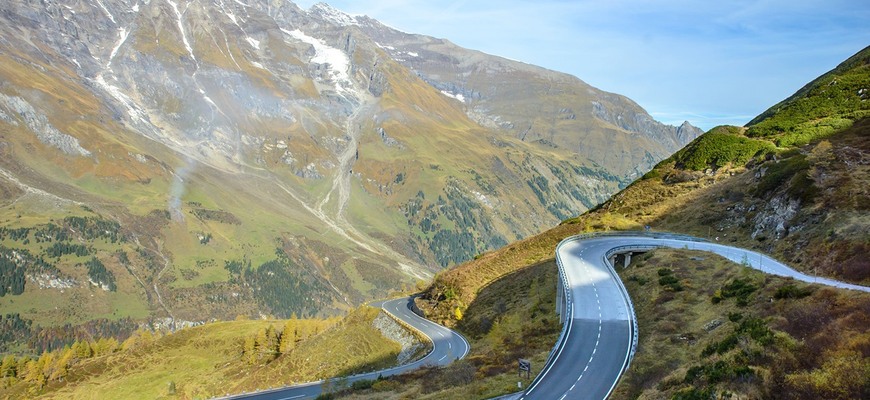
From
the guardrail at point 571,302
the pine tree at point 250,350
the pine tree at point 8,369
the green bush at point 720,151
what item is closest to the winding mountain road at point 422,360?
the guardrail at point 571,302

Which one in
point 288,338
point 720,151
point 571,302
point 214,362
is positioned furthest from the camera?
point 214,362

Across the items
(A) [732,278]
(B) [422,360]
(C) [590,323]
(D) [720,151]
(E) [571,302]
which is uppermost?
(D) [720,151]

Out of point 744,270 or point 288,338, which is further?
point 288,338

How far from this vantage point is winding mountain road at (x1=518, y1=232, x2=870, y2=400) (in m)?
31.2

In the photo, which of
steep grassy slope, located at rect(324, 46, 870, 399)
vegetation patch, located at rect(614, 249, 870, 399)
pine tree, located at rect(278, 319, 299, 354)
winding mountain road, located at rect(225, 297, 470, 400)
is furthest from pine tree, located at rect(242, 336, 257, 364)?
vegetation patch, located at rect(614, 249, 870, 399)

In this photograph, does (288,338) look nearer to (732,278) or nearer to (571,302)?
(571,302)

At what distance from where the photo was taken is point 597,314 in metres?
41.7

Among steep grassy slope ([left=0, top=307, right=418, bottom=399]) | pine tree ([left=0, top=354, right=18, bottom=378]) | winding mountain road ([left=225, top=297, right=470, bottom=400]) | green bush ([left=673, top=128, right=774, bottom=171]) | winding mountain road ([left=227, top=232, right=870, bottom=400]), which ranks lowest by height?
pine tree ([left=0, top=354, right=18, bottom=378])

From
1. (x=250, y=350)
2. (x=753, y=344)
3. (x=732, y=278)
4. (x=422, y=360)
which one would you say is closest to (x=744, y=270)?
(x=732, y=278)

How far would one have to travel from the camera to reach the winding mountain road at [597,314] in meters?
31.2

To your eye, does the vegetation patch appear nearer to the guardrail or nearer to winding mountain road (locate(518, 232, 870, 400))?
the guardrail

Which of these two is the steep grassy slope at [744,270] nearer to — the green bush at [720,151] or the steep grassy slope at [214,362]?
the green bush at [720,151]

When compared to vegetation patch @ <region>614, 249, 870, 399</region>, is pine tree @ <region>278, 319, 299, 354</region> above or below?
below

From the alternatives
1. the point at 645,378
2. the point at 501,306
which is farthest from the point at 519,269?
the point at 645,378
